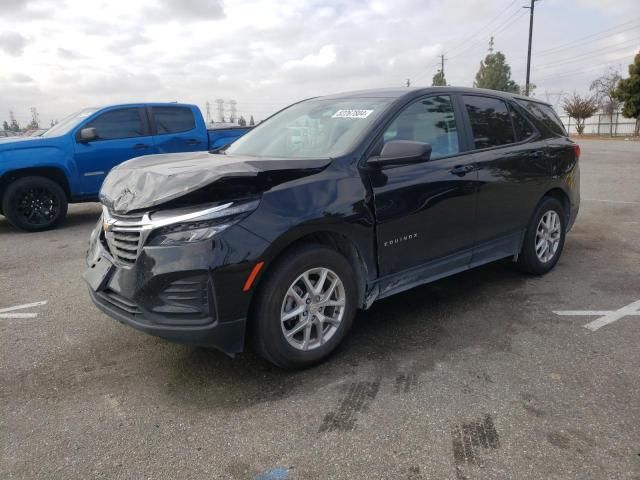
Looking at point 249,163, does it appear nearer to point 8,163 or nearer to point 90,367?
point 90,367

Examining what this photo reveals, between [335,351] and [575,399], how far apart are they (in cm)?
144

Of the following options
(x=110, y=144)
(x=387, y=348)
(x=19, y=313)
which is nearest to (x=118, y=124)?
(x=110, y=144)

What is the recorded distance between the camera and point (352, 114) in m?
3.64

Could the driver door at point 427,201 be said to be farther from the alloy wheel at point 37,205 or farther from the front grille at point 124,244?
the alloy wheel at point 37,205

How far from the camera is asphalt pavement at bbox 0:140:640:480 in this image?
2324 mm

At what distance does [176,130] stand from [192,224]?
6817mm

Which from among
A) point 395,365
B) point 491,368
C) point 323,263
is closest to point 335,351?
point 395,365

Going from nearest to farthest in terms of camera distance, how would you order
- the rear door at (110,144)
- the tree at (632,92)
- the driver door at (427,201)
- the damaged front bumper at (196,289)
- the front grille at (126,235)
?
the damaged front bumper at (196,289) → the front grille at (126,235) → the driver door at (427,201) → the rear door at (110,144) → the tree at (632,92)

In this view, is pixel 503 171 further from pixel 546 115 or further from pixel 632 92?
pixel 632 92

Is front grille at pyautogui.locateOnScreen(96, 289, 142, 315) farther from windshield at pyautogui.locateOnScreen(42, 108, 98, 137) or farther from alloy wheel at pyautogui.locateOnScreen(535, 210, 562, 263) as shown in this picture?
windshield at pyautogui.locateOnScreen(42, 108, 98, 137)

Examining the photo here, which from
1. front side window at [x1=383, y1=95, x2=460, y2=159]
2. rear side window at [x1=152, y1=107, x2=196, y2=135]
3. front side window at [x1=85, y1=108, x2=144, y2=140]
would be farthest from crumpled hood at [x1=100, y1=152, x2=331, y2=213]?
rear side window at [x1=152, y1=107, x2=196, y2=135]

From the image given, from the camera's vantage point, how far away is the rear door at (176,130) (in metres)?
8.67

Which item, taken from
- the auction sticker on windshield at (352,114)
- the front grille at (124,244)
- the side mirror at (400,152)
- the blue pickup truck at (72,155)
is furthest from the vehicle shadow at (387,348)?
the blue pickup truck at (72,155)

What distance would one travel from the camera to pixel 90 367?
10.7 feet
